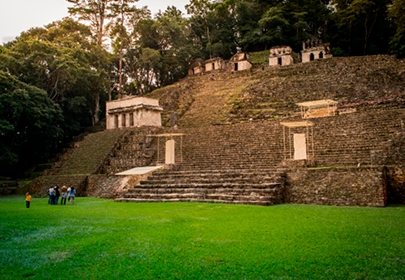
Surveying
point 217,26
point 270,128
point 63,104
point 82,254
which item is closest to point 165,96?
point 63,104

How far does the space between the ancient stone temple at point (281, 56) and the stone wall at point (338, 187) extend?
92.9 ft

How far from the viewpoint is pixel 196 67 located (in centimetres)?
4250

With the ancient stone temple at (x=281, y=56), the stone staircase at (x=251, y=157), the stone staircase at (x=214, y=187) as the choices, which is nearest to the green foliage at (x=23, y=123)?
the stone staircase at (x=251, y=157)

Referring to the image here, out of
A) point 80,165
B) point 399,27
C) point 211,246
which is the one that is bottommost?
point 211,246

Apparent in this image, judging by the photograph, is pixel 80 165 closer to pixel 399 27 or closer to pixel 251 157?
pixel 251 157

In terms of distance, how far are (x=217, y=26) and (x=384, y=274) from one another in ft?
160

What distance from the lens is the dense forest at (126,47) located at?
23.2 m

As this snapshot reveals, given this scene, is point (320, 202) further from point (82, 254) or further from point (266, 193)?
point (82, 254)

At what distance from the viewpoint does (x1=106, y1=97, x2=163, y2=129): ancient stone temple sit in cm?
2353

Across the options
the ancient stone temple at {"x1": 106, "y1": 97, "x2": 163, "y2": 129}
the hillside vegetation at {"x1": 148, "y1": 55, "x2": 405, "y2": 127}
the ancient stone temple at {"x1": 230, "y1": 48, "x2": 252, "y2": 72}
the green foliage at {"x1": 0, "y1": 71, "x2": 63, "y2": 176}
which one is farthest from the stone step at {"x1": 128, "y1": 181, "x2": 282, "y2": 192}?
the ancient stone temple at {"x1": 230, "y1": 48, "x2": 252, "y2": 72}

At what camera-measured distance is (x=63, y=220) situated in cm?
797

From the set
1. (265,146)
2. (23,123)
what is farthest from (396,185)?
(23,123)

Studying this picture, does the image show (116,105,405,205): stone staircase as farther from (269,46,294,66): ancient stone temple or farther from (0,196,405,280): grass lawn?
(269,46,294,66): ancient stone temple

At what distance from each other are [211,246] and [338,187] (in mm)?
5974
